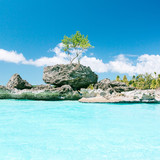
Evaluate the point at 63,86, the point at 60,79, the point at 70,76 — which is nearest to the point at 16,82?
the point at 60,79

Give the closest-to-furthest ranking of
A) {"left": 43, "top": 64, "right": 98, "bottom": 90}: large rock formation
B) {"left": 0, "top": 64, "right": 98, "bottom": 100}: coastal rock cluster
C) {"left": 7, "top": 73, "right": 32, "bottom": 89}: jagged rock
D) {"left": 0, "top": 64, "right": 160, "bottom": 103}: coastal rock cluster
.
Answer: {"left": 0, "top": 64, "right": 160, "bottom": 103}: coastal rock cluster < {"left": 0, "top": 64, "right": 98, "bottom": 100}: coastal rock cluster < {"left": 7, "top": 73, "right": 32, "bottom": 89}: jagged rock < {"left": 43, "top": 64, "right": 98, "bottom": 90}: large rock formation

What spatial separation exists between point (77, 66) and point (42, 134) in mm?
12866

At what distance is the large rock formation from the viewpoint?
15.4 meters

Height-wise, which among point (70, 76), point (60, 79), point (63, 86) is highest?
point (70, 76)

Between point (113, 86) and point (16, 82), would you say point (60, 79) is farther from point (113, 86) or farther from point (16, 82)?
point (113, 86)

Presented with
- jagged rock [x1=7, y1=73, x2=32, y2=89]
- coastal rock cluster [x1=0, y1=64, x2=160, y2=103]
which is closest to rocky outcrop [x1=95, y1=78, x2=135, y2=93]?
coastal rock cluster [x1=0, y1=64, x2=160, y2=103]

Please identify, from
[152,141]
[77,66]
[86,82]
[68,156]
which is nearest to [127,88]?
[86,82]

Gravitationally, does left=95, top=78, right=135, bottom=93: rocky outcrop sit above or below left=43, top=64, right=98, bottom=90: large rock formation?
below

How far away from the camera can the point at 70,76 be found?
50.7 ft

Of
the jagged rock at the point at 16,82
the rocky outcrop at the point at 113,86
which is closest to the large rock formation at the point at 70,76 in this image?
the rocky outcrop at the point at 113,86

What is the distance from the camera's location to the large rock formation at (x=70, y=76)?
15445mm

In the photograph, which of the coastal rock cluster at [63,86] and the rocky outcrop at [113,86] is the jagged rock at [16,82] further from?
the rocky outcrop at [113,86]

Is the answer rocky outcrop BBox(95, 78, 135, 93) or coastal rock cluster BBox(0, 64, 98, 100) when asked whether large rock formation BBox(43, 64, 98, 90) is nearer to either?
coastal rock cluster BBox(0, 64, 98, 100)

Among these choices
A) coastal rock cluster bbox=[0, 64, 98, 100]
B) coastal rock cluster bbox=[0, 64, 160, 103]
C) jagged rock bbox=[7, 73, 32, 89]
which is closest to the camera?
coastal rock cluster bbox=[0, 64, 160, 103]
